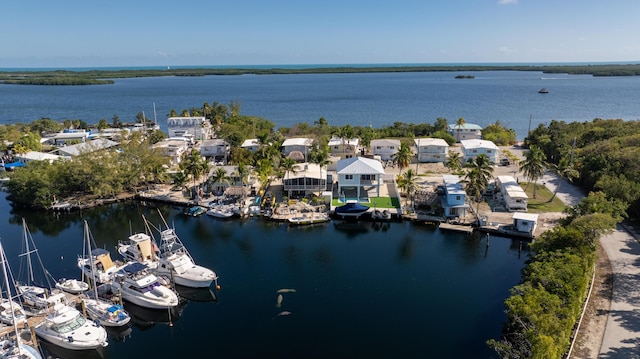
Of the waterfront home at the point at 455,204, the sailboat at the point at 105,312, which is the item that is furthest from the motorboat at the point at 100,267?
the waterfront home at the point at 455,204

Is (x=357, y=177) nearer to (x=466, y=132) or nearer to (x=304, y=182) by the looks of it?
(x=304, y=182)

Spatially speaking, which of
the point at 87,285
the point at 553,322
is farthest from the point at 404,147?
the point at 87,285

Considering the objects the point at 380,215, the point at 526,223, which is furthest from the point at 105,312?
the point at 526,223

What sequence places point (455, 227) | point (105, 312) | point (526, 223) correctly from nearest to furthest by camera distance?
point (105, 312) → point (526, 223) → point (455, 227)

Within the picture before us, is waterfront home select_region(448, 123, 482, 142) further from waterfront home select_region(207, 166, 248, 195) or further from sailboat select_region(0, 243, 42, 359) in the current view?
sailboat select_region(0, 243, 42, 359)

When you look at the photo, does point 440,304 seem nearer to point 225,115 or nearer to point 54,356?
point 54,356

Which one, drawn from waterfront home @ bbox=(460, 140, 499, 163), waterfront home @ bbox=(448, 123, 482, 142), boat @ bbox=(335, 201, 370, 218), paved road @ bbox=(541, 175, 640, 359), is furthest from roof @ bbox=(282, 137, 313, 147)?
paved road @ bbox=(541, 175, 640, 359)

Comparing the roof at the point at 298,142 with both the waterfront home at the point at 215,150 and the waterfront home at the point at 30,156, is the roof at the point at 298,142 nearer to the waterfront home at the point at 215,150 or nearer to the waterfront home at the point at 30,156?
the waterfront home at the point at 215,150
